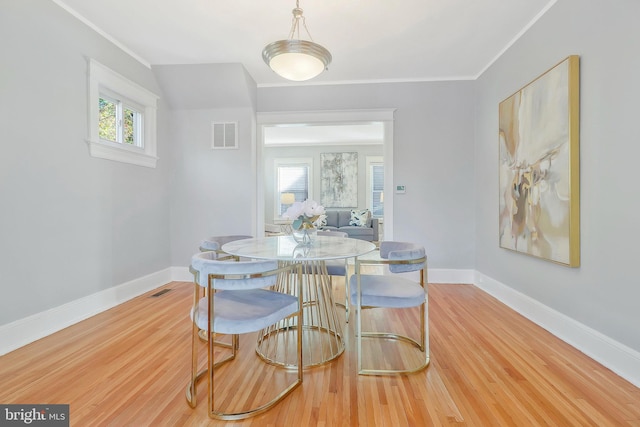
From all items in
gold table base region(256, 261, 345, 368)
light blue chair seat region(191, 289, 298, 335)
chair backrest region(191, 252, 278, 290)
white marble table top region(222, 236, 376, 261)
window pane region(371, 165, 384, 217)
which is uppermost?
window pane region(371, 165, 384, 217)

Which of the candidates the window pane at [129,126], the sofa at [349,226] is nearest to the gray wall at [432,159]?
the window pane at [129,126]

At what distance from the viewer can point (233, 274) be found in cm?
150

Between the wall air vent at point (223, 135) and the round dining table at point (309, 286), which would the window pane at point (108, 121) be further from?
the round dining table at point (309, 286)

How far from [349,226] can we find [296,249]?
5.83m

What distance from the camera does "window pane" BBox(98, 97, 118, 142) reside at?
10.5ft

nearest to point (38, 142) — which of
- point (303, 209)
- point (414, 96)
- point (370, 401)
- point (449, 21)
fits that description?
point (303, 209)

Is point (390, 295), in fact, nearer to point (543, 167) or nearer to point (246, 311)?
point (246, 311)

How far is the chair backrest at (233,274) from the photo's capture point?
4.91 ft

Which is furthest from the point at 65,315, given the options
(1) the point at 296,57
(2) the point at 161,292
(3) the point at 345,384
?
(1) the point at 296,57

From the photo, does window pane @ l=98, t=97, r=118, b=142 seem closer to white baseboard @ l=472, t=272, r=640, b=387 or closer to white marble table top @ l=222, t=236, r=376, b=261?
white marble table top @ l=222, t=236, r=376, b=261

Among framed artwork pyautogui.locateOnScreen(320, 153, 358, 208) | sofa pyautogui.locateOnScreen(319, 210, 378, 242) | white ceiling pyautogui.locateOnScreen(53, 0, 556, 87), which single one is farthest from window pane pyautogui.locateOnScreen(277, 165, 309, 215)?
white ceiling pyautogui.locateOnScreen(53, 0, 556, 87)

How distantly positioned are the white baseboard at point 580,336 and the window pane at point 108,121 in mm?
4440

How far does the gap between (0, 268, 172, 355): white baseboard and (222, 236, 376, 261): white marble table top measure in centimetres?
165

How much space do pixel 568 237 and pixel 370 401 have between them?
74.7 inches
